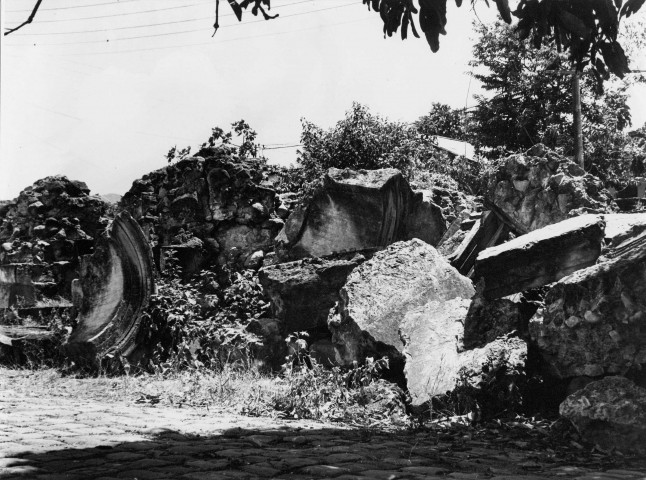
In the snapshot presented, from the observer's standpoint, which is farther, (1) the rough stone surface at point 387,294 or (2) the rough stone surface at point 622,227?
(1) the rough stone surface at point 387,294

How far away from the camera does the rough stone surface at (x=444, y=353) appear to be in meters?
5.23

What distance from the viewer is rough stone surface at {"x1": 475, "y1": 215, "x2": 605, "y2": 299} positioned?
18.1 ft

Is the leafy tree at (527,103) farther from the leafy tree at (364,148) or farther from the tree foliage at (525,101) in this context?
the leafy tree at (364,148)

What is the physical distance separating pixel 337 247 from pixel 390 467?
523 centimetres

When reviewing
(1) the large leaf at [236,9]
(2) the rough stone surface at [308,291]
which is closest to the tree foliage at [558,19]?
(1) the large leaf at [236,9]

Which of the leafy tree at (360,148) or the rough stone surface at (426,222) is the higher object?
the leafy tree at (360,148)

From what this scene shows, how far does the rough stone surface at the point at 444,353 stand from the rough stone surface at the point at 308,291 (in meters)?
1.44

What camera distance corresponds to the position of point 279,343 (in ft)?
26.4

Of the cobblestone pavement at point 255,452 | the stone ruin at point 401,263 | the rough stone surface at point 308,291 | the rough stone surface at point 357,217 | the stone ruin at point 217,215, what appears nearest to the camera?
the cobblestone pavement at point 255,452

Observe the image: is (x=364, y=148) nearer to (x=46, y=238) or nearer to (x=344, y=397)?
(x=46, y=238)

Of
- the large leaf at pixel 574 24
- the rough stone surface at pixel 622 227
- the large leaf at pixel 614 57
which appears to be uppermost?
the large leaf at pixel 574 24

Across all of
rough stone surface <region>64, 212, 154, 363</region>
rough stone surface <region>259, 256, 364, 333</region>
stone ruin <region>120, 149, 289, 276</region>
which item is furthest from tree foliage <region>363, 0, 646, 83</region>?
stone ruin <region>120, 149, 289, 276</region>

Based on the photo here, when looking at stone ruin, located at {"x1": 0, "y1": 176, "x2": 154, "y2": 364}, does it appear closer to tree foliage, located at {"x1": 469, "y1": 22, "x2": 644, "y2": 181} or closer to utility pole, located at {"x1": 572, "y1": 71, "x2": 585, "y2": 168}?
utility pole, located at {"x1": 572, "y1": 71, "x2": 585, "y2": 168}

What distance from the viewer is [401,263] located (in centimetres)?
712
